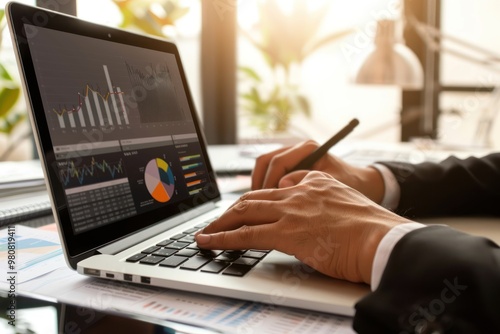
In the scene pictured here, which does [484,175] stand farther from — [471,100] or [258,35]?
[258,35]

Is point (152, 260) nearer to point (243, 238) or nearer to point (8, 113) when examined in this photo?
point (243, 238)

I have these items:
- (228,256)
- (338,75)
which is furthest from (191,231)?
(338,75)

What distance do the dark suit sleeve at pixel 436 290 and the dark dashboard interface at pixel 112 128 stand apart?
351mm

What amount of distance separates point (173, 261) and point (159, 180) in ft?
0.69

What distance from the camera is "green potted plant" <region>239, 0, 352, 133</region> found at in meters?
2.99

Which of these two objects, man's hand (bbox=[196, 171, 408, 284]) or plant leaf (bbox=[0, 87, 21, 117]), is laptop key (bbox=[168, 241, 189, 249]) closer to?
man's hand (bbox=[196, 171, 408, 284])

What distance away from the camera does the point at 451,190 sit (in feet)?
2.81

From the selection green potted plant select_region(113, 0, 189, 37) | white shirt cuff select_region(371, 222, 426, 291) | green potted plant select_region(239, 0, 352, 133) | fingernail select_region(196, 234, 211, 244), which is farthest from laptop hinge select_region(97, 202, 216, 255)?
green potted plant select_region(239, 0, 352, 133)

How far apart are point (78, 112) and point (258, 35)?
254 cm

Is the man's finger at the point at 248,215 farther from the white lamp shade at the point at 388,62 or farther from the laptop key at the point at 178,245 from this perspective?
the white lamp shade at the point at 388,62

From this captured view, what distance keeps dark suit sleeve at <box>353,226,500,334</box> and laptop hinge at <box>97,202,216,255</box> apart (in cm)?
32

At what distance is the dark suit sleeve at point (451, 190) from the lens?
85 cm

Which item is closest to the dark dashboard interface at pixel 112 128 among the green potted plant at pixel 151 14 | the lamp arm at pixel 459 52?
the green potted plant at pixel 151 14

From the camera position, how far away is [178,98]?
86cm
